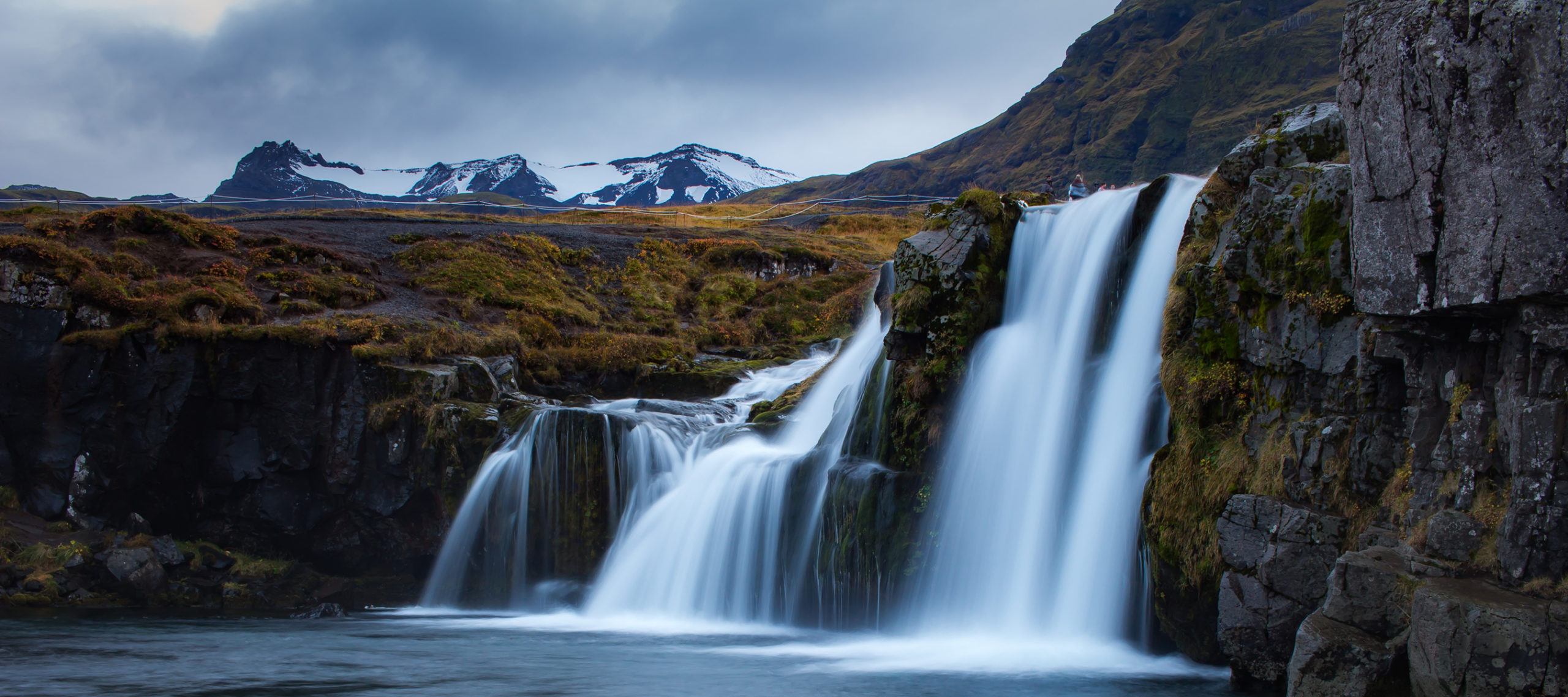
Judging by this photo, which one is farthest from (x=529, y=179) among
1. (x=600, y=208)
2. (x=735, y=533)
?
(x=735, y=533)

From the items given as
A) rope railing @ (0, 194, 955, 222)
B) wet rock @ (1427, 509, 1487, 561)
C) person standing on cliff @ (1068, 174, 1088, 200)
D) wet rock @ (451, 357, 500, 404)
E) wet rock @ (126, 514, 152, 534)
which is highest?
rope railing @ (0, 194, 955, 222)

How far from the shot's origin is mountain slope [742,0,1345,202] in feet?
224

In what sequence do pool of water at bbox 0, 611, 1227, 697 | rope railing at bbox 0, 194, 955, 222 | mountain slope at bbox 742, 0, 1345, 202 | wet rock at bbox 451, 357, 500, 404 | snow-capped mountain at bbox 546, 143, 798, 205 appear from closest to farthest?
1. pool of water at bbox 0, 611, 1227, 697
2. wet rock at bbox 451, 357, 500, 404
3. rope railing at bbox 0, 194, 955, 222
4. mountain slope at bbox 742, 0, 1345, 202
5. snow-capped mountain at bbox 546, 143, 798, 205

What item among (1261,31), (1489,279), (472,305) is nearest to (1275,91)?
(1261,31)

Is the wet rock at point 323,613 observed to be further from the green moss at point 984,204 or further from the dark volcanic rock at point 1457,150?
the dark volcanic rock at point 1457,150

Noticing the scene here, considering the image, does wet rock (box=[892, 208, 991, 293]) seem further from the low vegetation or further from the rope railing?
the rope railing

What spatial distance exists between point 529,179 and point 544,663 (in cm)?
15147

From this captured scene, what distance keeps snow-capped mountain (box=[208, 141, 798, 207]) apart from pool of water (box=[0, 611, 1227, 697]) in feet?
350

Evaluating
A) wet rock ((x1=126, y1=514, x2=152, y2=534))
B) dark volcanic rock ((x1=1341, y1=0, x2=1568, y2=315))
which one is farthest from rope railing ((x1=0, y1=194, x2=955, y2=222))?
dark volcanic rock ((x1=1341, y1=0, x2=1568, y2=315))

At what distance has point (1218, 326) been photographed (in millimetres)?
11375

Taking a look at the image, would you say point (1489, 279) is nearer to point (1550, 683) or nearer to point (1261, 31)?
point (1550, 683)

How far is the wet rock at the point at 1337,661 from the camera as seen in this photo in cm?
773

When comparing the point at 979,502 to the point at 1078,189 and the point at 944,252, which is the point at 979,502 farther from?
the point at 1078,189

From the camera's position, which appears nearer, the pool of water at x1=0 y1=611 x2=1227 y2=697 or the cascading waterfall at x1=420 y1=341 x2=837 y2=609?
the pool of water at x1=0 y1=611 x2=1227 y2=697
